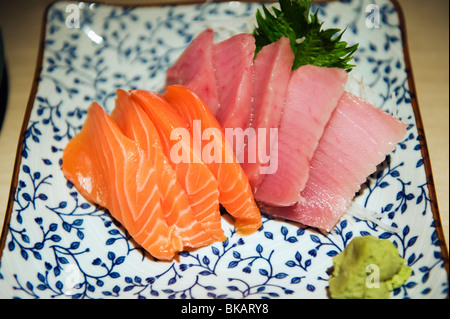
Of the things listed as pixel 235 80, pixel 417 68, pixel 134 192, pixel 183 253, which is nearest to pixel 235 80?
pixel 235 80

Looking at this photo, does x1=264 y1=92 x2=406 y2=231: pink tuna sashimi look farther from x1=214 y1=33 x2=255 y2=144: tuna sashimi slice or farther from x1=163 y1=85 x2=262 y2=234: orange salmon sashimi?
x1=214 y1=33 x2=255 y2=144: tuna sashimi slice

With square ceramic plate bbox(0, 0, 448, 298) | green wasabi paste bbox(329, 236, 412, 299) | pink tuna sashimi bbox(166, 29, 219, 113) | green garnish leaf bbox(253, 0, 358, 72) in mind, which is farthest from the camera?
pink tuna sashimi bbox(166, 29, 219, 113)

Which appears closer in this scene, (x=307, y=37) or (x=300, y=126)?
(x=300, y=126)

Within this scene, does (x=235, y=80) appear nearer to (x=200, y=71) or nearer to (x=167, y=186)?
(x=200, y=71)

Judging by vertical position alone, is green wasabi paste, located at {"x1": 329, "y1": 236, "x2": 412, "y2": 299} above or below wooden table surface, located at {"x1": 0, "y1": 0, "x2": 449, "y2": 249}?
below

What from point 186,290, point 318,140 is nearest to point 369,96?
point 318,140

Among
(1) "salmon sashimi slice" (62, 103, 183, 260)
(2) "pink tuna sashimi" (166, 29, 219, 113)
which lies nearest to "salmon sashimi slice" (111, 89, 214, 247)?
(1) "salmon sashimi slice" (62, 103, 183, 260)

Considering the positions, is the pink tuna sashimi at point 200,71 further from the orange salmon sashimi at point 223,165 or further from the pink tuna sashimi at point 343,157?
the pink tuna sashimi at point 343,157
